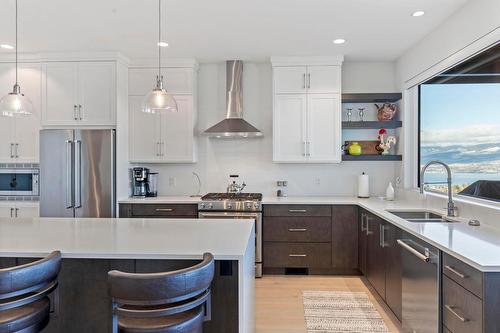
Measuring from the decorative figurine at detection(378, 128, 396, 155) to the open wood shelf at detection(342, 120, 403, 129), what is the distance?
14 centimetres

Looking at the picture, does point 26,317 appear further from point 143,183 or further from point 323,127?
point 323,127

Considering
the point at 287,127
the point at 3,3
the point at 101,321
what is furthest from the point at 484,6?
the point at 3,3

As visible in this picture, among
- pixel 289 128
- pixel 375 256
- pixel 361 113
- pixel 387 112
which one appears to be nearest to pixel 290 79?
pixel 289 128

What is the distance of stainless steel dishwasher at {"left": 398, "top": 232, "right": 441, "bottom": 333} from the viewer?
2107 millimetres

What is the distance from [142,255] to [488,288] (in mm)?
1647

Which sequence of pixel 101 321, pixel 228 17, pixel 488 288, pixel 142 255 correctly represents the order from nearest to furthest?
pixel 488 288, pixel 142 255, pixel 101 321, pixel 228 17

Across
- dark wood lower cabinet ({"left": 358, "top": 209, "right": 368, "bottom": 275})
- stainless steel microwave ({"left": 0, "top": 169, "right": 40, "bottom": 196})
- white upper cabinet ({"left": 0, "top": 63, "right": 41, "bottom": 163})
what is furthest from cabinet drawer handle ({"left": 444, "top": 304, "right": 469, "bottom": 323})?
white upper cabinet ({"left": 0, "top": 63, "right": 41, "bottom": 163})

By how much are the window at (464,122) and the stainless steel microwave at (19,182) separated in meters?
4.57

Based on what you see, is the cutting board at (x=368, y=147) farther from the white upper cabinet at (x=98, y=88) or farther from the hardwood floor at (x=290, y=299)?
the white upper cabinet at (x=98, y=88)

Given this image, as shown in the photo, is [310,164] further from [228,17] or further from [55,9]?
[55,9]

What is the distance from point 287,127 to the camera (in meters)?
4.41

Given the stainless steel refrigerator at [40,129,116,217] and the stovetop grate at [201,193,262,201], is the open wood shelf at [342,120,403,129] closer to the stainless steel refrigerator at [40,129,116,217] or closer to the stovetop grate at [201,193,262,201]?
the stovetop grate at [201,193,262,201]

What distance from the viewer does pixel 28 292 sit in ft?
5.15

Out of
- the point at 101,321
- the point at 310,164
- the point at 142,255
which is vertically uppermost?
the point at 310,164
